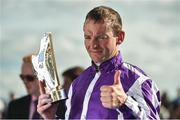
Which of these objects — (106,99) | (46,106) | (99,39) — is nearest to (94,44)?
(99,39)

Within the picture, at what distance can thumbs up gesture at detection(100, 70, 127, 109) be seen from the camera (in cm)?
371

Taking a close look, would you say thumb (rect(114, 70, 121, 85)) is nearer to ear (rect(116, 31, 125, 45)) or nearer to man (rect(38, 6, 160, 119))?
man (rect(38, 6, 160, 119))

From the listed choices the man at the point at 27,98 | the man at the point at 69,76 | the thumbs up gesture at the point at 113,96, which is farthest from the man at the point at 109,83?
the man at the point at 69,76

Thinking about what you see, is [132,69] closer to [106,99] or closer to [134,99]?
[134,99]

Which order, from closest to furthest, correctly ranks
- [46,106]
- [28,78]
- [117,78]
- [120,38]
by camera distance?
[117,78]
[120,38]
[46,106]
[28,78]

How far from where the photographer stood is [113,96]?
371 centimetres

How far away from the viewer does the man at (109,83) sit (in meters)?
3.83

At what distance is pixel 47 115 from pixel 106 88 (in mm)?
706

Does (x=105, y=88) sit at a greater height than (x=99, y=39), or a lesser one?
lesser

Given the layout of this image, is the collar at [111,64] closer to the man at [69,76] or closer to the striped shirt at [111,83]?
the striped shirt at [111,83]

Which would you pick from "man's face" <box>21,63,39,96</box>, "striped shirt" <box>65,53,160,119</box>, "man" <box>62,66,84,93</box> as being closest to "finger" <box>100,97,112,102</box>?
"striped shirt" <box>65,53,160,119</box>

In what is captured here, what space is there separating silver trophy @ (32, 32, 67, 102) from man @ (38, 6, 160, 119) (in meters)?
0.09

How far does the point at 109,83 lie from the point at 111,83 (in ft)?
0.05

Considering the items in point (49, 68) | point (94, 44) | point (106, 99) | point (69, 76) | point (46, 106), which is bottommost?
point (69, 76)
